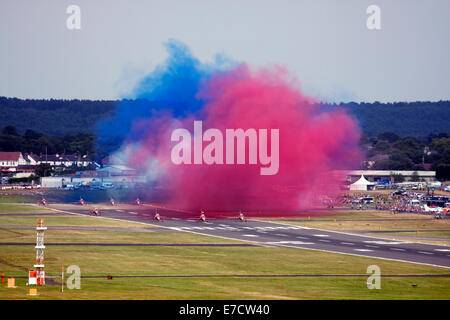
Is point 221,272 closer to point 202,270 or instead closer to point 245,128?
point 202,270

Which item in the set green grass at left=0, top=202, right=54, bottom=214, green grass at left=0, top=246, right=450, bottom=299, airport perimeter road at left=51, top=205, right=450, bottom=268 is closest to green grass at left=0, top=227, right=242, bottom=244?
airport perimeter road at left=51, top=205, right=450, bottom=268

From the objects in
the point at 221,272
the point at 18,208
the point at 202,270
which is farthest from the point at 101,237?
the point at 18,208

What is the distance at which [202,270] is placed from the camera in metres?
60.8

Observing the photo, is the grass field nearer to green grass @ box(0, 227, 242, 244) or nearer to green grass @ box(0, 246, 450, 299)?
green grass @ box(0, 246, 450, 299)

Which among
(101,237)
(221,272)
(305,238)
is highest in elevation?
(101,237)

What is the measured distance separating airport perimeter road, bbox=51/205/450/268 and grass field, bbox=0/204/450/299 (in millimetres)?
3806

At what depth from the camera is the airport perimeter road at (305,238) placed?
7425cm

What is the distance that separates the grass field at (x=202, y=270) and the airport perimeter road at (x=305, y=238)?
381 cm

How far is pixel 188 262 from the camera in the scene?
65.1 m

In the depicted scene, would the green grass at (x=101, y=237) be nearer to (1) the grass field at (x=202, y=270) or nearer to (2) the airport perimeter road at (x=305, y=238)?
(1) the grass field at (x=202, y=270)

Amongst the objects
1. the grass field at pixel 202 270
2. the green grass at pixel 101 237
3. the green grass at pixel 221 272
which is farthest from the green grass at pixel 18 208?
the green grass at pixel 221 272

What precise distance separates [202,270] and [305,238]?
94.0 ft
